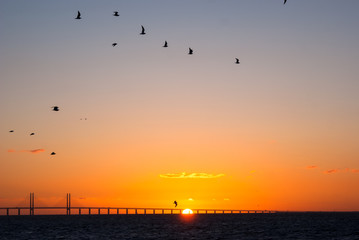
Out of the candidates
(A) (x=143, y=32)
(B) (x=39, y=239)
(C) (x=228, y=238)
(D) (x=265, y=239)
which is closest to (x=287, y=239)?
(D) (x=265, y=239)

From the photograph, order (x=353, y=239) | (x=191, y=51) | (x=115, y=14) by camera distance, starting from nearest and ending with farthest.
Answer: (x=115, y=14) → (x=191, y=51) → (x=353, y=239)

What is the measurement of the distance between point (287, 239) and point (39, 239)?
4389cm

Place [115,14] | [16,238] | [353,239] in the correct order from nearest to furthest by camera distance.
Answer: [115,14], [353,239], [16,238]

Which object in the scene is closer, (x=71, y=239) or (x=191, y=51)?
(x=191, y=51)

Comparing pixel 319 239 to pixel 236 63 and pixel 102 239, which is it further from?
pixel 236 63

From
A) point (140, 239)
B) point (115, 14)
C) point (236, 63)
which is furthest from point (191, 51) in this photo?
point (140, 239)

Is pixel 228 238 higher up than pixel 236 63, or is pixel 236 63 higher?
pixel 236 63

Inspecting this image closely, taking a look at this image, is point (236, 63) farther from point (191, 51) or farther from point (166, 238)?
point (166, 238)

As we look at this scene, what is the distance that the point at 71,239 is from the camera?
322 feet

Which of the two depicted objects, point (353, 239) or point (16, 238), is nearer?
point (353, 239)

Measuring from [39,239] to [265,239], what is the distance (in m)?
40.0

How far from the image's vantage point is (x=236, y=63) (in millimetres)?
56906

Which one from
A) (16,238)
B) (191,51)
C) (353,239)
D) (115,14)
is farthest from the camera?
(16,238)

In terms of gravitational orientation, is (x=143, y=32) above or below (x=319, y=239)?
above
